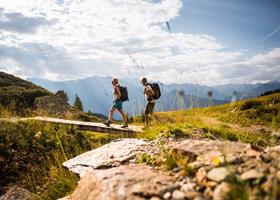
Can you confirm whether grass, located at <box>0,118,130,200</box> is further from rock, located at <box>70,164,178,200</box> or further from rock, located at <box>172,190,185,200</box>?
rock, located at <box>172,190,185,200</box>

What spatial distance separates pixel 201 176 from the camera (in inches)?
136

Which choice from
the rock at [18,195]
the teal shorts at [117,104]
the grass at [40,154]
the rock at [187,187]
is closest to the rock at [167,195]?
the rock at [187,187]

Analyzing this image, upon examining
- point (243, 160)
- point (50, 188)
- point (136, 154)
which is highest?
point (243, 160)

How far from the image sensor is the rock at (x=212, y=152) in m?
3.61

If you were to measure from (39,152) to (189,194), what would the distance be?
334 inches

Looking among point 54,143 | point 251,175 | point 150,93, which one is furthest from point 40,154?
point 251,175

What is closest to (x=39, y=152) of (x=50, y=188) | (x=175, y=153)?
(x=50, y=188)

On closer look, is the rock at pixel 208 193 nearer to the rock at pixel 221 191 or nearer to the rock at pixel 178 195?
the rock at pixel 221 191

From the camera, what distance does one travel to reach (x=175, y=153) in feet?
15.3

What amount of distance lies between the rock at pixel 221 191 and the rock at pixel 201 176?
1.01 ft

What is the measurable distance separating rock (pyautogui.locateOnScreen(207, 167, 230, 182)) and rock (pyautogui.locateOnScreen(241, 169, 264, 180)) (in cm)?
15

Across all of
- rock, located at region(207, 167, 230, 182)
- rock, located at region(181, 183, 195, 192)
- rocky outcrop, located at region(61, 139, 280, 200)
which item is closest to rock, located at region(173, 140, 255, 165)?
rocky outcrop, located at region(61, 139, 280, 200)

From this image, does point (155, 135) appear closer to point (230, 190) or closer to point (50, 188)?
point (50, 188)

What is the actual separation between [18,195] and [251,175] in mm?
6232
